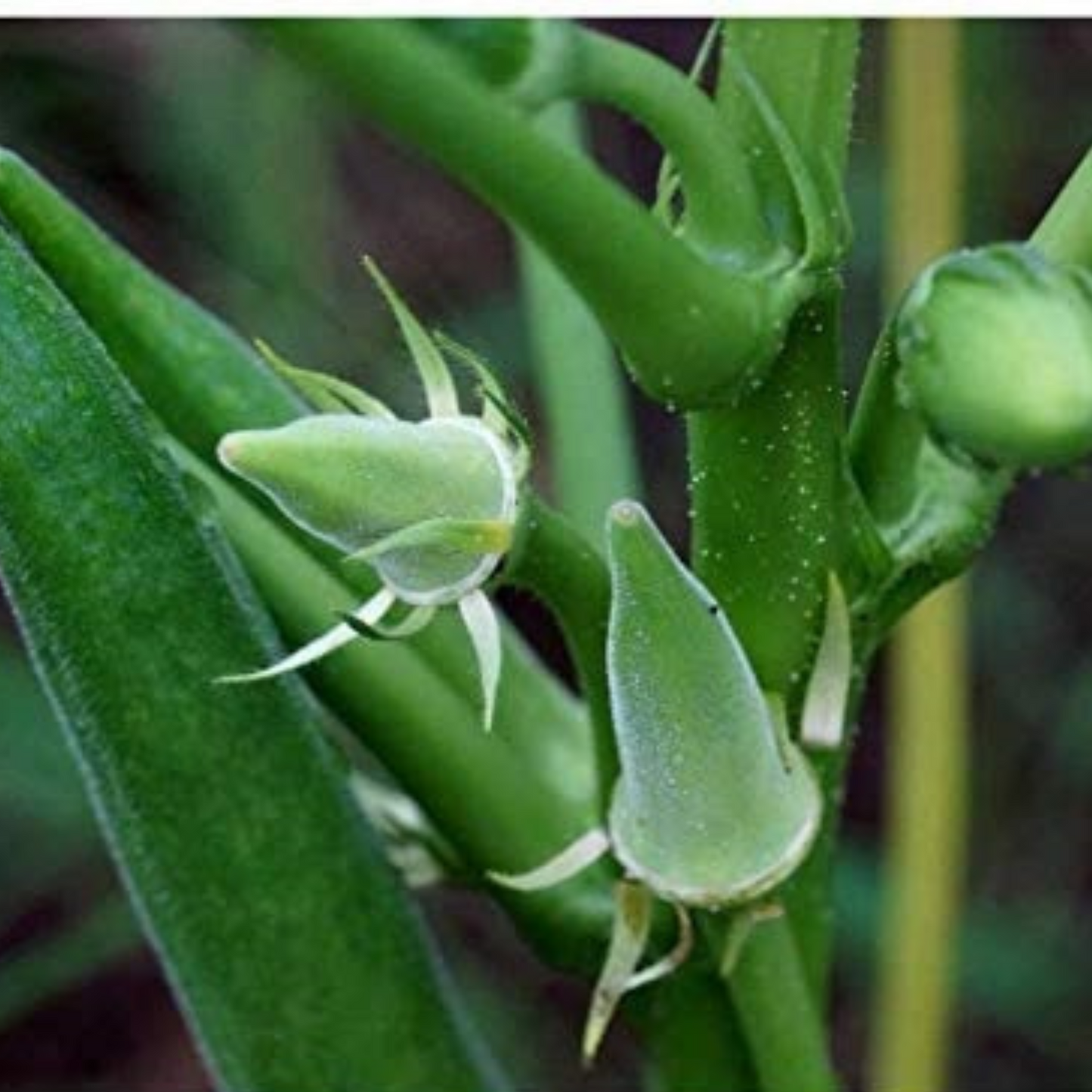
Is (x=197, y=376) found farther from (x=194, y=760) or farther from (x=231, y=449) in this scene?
(x=231, y=449)

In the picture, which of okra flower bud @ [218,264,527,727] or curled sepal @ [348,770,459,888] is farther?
curled sepal @ [348,770,459,888]

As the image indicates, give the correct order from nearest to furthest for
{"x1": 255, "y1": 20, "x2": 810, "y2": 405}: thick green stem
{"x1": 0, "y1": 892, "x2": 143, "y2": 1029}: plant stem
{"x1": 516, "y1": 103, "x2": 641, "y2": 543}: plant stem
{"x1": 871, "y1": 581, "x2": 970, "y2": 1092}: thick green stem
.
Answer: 1. {"x1": 255, "y1": 20, "x2": 810, "y2": 405}: thick green stem
2. {"x1": 516, "y1": 103, "x2": 641, "y2": 543}: plant stem
3. {"x1": 871, "y1": 581, "x2": 970, "y2": 1092}: thick green stem
4. {"x1": 0, "y1": 892, "x2": 143, "y2": 1029}: plant stem

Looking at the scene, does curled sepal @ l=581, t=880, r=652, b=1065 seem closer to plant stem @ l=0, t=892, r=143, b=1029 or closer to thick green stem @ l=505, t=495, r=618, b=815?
thick green stem @ l=505, t=495, r=618, b=815

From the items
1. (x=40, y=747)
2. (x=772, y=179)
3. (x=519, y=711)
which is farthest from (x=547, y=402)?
(x=40, y=747)

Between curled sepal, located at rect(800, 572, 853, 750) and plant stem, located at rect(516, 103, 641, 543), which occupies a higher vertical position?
curled sepal, located at rect(800, 572, 853, 750)

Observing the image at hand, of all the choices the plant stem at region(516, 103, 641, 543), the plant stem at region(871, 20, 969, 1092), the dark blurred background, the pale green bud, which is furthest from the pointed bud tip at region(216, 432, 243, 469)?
the dark blurred background

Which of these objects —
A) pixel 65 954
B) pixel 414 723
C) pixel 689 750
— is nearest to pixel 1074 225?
pixel 689 750

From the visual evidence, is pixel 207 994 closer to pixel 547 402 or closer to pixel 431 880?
pixel 431 880

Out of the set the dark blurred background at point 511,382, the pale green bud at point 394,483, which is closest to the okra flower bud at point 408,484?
the pale green bud at point 394,483

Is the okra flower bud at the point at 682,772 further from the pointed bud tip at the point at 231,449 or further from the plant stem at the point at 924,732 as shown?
the plant stem at the point at 924,732
